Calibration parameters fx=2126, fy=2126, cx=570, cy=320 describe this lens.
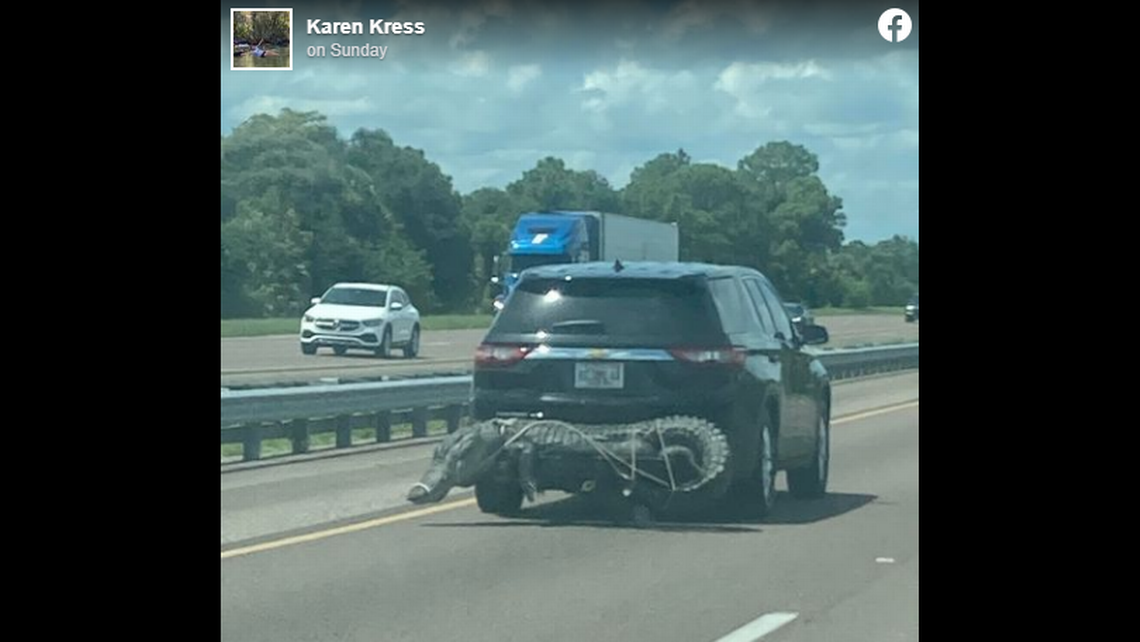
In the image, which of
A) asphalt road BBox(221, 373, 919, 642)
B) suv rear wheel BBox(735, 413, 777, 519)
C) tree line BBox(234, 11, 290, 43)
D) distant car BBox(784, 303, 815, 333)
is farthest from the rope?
tree line BBox(234, 11, 290, 43)

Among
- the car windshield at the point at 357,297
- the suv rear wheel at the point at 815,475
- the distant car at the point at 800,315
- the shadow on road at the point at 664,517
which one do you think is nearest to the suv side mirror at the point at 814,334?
the distant car at the point at 800,315

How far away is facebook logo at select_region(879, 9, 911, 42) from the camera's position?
20.5 ft

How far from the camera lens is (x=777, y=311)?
22.2 ft

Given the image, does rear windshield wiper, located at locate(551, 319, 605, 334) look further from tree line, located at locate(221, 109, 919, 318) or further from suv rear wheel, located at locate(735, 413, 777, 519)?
suv rear wheel, located at locate(735, 413, 777, 519)

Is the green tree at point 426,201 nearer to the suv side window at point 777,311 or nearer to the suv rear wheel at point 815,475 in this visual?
the suv side window at point 777,311

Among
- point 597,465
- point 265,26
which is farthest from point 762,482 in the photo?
point 265,26

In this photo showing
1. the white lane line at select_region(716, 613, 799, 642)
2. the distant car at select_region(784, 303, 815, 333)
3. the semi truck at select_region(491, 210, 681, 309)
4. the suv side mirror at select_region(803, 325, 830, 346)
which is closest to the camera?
the white lane line at select_region(716, 613, 799, 642)

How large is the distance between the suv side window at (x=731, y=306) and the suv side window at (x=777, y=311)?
3.3 inches

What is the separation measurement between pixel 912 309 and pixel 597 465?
108 centimetres

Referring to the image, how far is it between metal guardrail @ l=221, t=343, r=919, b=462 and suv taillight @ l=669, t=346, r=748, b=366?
16.0 inches

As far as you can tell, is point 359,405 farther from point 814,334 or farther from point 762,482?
point 814,334
